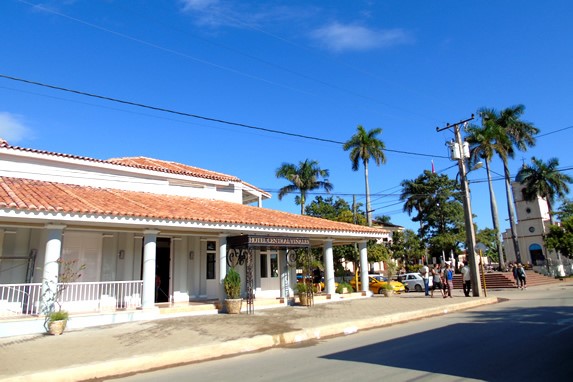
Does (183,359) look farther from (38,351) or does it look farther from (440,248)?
(440,248)

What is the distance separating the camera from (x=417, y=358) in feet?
22.8

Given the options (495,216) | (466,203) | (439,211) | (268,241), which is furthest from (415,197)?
(268,241)

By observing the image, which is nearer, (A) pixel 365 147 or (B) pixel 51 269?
(B) pixel 51 269

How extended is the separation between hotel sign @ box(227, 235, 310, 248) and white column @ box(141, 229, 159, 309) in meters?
3.01

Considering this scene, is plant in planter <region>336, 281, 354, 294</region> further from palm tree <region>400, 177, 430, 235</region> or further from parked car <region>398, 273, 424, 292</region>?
palm tree <region>400, 177, 430, 235</region>

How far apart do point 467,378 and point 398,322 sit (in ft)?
22.9

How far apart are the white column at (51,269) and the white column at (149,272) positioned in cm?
245

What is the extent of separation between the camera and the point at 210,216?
1377 centimetres

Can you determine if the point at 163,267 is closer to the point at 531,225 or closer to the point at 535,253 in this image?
the point at 531,225

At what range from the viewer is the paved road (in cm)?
589

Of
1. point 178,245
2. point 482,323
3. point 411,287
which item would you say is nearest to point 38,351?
point 178,245

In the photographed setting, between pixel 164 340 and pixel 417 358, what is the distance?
550cm

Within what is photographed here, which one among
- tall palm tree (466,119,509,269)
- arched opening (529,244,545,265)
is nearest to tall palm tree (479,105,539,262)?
tall palm tree (466,119,509,269)

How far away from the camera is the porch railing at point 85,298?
38.7 ft
